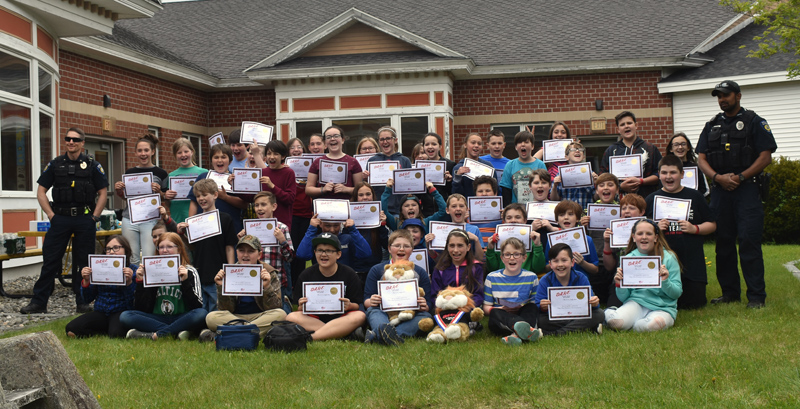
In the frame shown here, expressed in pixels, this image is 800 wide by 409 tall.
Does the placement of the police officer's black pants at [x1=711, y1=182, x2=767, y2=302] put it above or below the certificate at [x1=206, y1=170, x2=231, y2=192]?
below

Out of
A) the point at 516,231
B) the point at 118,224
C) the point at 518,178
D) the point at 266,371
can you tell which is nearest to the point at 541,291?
the point at 516,231

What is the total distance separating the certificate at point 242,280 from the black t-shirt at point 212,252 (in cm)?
74

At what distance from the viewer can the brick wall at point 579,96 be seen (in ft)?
53.7

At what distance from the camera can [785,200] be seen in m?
13.4

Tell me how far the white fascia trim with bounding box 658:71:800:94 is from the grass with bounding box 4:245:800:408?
422 inches

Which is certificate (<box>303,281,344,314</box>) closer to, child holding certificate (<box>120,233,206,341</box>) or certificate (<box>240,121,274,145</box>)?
child holding certificate (<box>120,233,206,341</box>)

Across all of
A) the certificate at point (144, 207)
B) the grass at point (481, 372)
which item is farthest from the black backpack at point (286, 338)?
the certificate at point (144, 207)

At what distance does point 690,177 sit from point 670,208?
82 cm

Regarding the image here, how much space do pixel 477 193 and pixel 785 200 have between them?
902 centimetres

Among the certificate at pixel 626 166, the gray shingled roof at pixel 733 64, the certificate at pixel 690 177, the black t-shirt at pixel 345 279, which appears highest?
the gray shingled roof at pixel 733 64

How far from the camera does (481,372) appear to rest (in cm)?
464

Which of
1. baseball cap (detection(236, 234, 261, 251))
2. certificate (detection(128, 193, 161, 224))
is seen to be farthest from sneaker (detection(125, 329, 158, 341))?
certificate (detection(128, 193, 161, 224))

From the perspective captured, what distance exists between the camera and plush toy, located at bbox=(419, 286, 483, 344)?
19.0ft

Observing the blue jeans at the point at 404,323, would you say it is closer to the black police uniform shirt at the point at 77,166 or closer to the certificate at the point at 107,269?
the certificate at the point at 107,269
